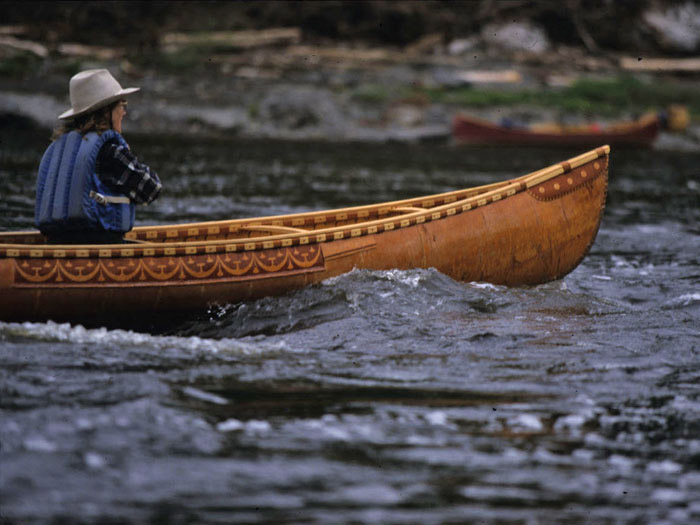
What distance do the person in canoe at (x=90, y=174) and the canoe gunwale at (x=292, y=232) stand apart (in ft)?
0.96

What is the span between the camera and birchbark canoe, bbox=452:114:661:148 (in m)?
21.4

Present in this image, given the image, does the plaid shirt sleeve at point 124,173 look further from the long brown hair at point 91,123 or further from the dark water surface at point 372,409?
the dark water surface at point 372,409

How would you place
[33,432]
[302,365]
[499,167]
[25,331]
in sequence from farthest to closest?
[499,167]
[25,331]
[302,365]
[33,432]

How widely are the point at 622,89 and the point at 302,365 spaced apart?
2074cm

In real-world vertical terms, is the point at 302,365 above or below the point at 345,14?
below

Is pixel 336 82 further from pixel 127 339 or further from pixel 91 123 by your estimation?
pixel 127 339

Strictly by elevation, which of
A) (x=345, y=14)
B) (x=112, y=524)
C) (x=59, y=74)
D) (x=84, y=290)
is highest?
(x=345, y=14)

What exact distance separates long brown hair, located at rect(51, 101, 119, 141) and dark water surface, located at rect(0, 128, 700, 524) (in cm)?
134

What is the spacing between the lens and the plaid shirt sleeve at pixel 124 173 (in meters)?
6.44

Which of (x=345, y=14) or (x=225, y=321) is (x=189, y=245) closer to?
(x=225, y=321)

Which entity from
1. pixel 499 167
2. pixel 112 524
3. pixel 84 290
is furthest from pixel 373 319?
pixel 499 167

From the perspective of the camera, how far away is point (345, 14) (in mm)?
27234

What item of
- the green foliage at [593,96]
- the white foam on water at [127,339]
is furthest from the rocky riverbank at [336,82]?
the white foam on water at [127,339]

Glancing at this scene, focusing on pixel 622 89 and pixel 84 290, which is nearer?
pixel 84 290
